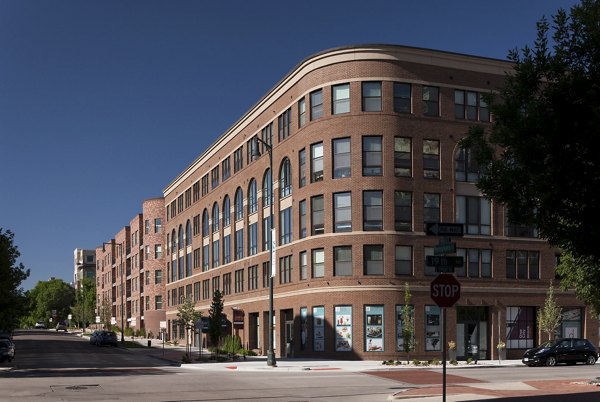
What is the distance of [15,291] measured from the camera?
57.3 m

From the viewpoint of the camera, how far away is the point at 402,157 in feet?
163

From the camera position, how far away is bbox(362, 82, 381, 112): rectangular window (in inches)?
1950

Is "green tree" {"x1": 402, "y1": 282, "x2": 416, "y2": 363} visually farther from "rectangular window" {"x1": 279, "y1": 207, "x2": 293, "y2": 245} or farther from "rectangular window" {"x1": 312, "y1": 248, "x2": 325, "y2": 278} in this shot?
"rectangular window" {"x1": 279, "y1": 207, "x2": 293, "y2": 245}

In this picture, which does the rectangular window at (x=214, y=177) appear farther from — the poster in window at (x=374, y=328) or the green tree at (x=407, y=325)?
the green tree at (x=407, y=325)

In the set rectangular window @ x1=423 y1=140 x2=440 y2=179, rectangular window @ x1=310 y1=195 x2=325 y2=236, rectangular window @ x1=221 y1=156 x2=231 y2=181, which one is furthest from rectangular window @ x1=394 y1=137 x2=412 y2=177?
rectangular window @ x1=221 y1=156 x2=231 y2=181

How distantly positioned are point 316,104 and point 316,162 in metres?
3.98

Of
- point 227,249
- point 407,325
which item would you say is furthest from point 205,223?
point 407,325

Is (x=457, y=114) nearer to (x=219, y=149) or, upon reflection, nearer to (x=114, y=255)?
(x=219, y=149)

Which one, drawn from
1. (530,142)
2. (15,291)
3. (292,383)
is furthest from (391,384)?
(15,291)

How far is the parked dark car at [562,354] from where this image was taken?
4222cm

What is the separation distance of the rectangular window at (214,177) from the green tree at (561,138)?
63.9m

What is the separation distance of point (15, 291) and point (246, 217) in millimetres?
20288

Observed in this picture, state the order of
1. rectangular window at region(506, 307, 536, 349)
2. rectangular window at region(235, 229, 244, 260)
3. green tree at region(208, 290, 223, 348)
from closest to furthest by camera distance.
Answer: rectangular window at region(506, 307, 536, 349) < green tree at region(208, 290, 223, 348) < rectangular window at region(235, 229, 244, 260)

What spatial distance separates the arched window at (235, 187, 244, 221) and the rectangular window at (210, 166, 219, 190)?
7.35 m
